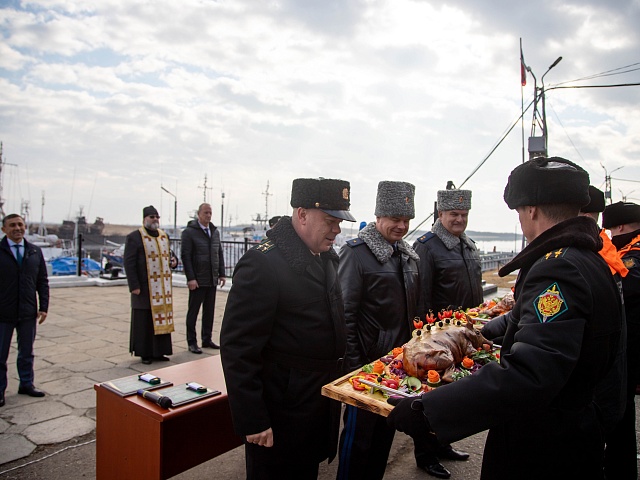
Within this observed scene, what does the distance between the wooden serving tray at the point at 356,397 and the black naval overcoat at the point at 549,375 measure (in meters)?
0.36

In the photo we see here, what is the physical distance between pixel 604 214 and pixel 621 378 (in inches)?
111

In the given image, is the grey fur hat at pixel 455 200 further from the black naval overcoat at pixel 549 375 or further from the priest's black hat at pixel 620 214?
the black naval overcoat at pixel 549 375

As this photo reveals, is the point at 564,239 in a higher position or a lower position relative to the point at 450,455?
higher

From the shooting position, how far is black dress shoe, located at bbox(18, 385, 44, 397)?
4969 millimetres

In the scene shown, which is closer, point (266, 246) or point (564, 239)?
point (564, 239)

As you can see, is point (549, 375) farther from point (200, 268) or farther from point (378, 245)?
point (200, 268)

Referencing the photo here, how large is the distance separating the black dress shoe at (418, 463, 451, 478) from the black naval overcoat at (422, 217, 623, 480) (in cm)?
202

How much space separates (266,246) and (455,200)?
2.79m

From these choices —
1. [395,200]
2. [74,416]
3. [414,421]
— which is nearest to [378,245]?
[395,200]

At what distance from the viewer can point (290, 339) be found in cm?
228

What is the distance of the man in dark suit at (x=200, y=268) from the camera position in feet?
23.6

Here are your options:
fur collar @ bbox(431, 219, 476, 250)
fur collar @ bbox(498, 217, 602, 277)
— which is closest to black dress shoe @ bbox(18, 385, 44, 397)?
fur collar @ bbox(431, 219, 476, 250)

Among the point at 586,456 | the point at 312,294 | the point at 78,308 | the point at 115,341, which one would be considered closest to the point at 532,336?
the point at 586,456

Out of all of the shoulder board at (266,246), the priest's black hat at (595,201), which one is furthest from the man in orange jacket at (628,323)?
the shoulder board at (266,246)
